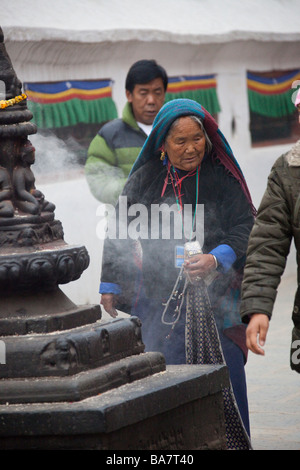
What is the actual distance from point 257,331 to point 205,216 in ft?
5.06

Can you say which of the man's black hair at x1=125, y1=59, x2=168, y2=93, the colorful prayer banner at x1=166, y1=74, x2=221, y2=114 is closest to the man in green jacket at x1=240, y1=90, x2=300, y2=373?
the man's black hair at x1=125, y1=59, x2=168, y2=93

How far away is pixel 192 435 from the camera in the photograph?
4.55m

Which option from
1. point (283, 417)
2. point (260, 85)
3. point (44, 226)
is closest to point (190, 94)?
point (260, 85)

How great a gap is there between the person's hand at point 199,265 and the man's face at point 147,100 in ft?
7.32

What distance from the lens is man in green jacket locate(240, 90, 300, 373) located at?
4.23 metres

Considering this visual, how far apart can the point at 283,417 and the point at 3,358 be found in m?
2.70

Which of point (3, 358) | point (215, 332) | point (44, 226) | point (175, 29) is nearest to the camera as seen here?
point (3, 358)

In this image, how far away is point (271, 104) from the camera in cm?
1382

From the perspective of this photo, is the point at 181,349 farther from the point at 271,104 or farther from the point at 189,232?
the point at 271,104

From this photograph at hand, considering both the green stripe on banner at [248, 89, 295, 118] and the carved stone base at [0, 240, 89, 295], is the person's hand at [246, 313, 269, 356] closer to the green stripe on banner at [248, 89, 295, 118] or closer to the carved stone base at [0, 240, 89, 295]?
the carved stone base at [0, 240, 89, 295]

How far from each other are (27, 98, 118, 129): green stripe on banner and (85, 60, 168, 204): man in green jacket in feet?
7.00

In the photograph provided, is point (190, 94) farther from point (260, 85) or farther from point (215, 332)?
point (215, 332)

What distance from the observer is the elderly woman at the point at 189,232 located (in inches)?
217

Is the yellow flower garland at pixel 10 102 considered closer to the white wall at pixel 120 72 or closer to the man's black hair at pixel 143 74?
the man's black hair at pixel 143 74
